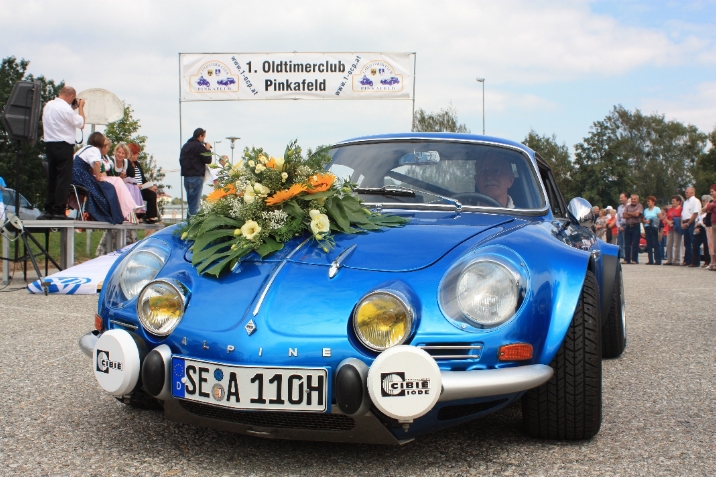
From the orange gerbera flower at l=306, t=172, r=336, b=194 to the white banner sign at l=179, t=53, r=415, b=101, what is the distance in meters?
13.2

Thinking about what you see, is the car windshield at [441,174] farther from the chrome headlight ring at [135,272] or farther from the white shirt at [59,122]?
the white shirt at [59,122]

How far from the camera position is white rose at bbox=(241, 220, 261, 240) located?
2.78m

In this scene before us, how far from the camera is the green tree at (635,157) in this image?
227 ft

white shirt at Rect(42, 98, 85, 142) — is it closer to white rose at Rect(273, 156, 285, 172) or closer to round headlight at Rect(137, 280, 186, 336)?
white rose at Rect(273, 156, 285, 172)

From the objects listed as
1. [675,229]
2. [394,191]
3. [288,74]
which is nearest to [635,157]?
[675,229]

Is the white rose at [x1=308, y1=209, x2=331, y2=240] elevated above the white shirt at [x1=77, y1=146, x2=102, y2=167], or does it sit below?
below

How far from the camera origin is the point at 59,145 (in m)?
8.62

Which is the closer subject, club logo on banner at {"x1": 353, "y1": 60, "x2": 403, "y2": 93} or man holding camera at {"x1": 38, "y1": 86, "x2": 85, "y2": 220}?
man holding camera at {"x1": 38, "y1": 86, "x2": 85, "y2": 220}

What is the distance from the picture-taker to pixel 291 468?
2412 mm

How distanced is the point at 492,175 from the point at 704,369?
169 cm

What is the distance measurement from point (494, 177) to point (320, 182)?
1167 mm

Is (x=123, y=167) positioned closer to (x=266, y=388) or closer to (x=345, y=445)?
(x=345, y=445)

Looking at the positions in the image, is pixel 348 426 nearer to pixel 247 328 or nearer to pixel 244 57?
pixel 247 328

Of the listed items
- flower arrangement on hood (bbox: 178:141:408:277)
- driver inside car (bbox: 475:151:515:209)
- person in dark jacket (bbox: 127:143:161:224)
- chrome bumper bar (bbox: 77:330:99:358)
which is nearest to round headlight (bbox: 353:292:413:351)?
flower arrangement on hood (bbox: 178:141:408:277)
